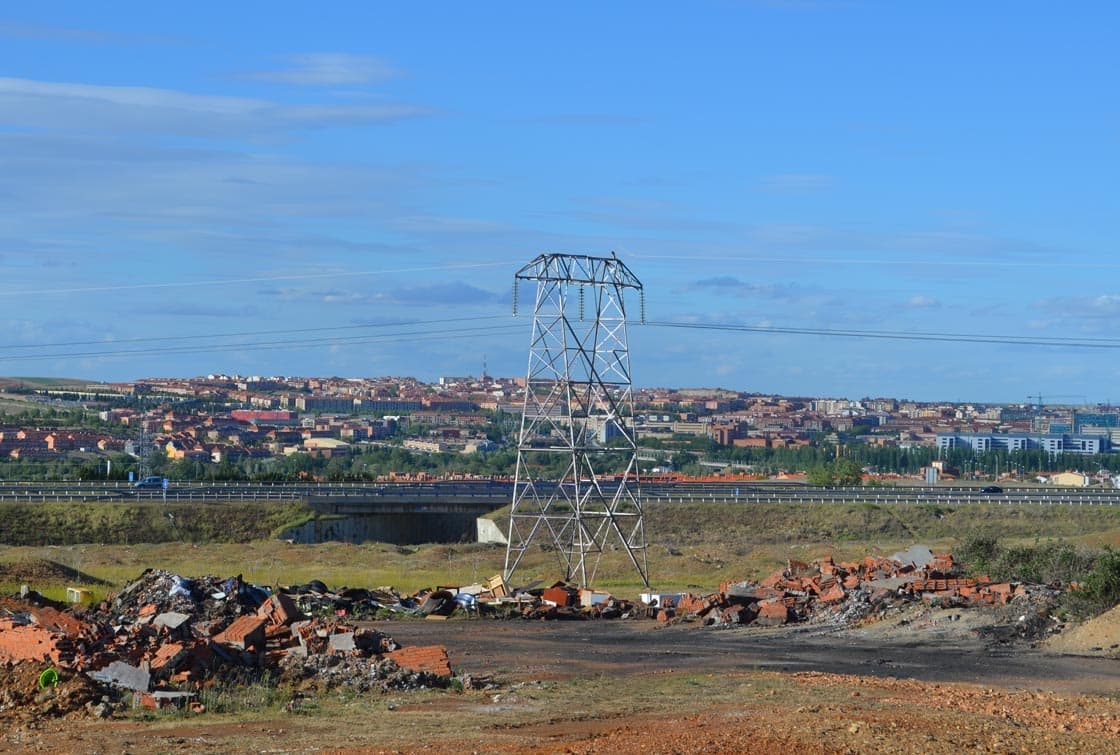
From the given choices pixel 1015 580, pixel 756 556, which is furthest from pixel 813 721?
pixel 756 556

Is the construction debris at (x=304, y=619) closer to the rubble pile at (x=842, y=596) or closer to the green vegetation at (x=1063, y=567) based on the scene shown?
the rubble pile at (x=842, y=596)

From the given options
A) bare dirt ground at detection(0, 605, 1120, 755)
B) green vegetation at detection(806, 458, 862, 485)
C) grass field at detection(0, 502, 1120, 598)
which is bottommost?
grass field at detection(0, 502, 1120, 598)

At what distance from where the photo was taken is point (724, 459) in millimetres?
192375

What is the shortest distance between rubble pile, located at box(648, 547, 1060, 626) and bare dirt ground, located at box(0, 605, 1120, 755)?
3.80 metres

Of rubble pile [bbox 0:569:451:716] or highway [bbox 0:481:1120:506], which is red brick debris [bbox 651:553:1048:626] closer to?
rubble pile [bbox 0:569:451:716]

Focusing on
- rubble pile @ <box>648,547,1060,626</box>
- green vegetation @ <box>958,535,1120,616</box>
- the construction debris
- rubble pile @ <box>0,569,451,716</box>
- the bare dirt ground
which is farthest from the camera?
rubble pile @ <box>648,547,1060,626</box>

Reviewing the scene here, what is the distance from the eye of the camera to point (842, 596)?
37844 mm

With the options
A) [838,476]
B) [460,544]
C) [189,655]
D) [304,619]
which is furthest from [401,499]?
[189,655]

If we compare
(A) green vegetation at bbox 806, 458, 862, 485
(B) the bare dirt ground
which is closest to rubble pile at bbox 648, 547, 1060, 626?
(B) the bare dirt ground

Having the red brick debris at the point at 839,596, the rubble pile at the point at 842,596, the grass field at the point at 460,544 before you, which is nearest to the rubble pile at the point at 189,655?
the red brick debris at the point at 839,596

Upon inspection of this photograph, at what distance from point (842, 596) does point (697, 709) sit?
17.9m

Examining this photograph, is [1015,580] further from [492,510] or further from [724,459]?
[724,459]

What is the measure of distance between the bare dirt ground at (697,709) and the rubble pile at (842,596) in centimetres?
380

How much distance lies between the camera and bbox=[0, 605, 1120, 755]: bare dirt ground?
17719 mm
